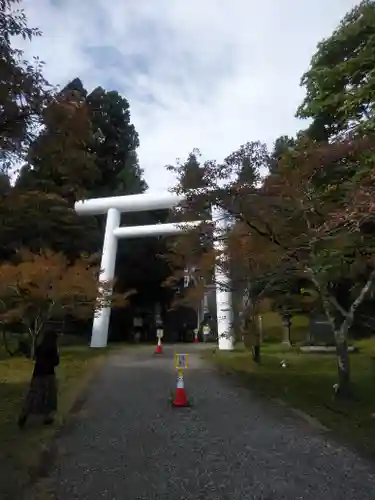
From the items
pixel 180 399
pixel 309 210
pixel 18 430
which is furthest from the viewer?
pixel 309 210

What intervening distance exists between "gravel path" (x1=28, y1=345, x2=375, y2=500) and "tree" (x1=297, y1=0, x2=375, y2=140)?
22.1 feet

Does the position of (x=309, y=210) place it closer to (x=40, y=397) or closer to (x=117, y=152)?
(x=40, y=397)

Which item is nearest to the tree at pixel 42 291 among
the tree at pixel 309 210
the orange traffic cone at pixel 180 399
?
the tree at pixel 309 210

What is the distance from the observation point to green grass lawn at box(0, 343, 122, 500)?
5.88 metres

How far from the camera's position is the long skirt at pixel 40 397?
8.95 meters

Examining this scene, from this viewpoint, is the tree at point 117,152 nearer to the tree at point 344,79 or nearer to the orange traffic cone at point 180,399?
the tree at point 344,79

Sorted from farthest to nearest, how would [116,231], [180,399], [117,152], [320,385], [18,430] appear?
[117,152] → [116,231] → [320,385] → [180,399] → [18,430]

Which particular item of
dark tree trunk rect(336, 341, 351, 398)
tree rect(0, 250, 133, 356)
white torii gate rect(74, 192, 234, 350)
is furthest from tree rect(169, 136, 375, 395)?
white torii gate rect(74, 192, 234, 350)

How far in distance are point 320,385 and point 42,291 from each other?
40.7ft

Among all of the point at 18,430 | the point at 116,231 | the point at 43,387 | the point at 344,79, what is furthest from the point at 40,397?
the point at 116,231

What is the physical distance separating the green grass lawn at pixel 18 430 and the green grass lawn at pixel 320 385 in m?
4.24

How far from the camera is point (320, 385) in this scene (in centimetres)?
1438

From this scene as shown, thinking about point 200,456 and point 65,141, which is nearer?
point 65,141

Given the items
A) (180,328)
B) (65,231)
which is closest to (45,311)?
(65,231)
